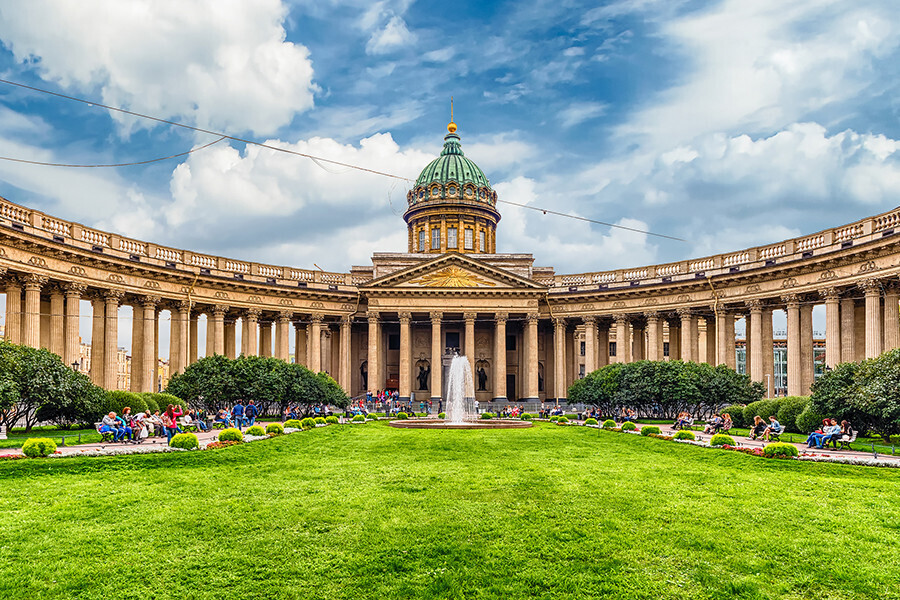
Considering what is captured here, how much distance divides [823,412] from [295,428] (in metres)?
22.8

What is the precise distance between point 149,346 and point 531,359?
31125mm

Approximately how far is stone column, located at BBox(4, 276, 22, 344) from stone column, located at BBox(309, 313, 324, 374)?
78.7 ft

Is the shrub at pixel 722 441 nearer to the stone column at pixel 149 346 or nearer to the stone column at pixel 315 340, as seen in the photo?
the stone column at pixel 149 346

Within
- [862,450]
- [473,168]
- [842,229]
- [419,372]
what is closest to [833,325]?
[842,229]

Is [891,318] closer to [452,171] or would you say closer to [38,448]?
[38,448]

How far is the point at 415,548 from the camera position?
37.5ft

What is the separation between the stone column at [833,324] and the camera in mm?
41844

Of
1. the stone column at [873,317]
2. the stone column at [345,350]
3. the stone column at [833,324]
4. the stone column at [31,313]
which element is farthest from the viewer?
the stone column at [345,350]

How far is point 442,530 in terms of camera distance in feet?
40.2

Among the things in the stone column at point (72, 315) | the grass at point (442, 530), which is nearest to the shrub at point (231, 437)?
the grass at point (442, 530)

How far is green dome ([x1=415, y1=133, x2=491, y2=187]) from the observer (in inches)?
2904

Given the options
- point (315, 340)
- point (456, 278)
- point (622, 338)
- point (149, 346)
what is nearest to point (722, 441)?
point (622, 338)

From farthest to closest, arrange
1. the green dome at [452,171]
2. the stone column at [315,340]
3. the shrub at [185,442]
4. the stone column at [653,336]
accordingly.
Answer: the green dome at [452,171] < the stone column at [315,340] < the stone column at [653,336] < the shrub at [185,442]

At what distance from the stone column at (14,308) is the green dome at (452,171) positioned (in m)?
43.4
